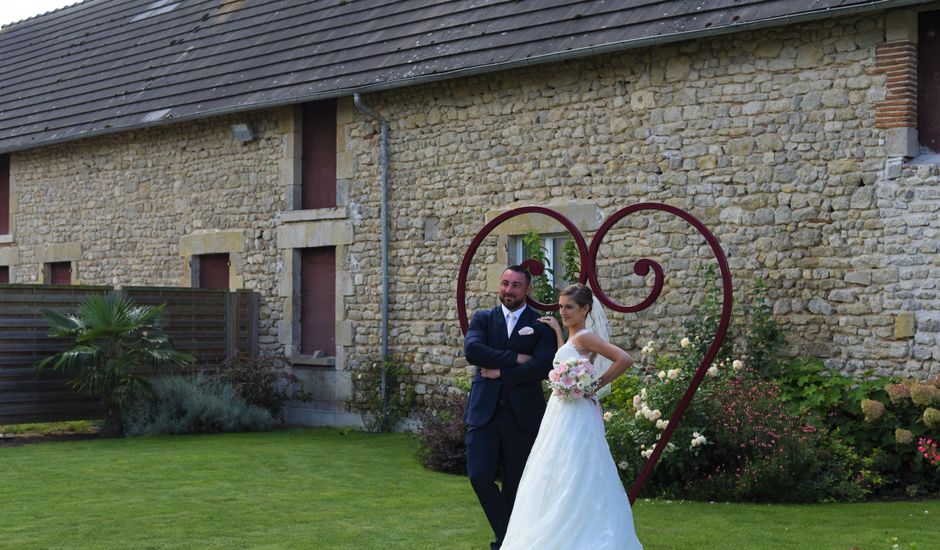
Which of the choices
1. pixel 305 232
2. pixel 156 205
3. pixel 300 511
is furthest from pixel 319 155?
pixel 300 511

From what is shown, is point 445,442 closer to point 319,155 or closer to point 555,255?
point 555,255

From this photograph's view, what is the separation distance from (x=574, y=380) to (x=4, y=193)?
661 inches

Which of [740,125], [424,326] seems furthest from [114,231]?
[740,125]

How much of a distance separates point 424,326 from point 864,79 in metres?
5.96

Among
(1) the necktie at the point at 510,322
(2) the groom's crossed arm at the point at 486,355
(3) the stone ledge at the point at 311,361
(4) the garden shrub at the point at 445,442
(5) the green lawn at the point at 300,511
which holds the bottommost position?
(5) the green lawn at the point at 300,511

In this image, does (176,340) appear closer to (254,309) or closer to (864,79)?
(254,309)

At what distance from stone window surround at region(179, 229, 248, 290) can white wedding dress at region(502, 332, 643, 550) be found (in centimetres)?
1054

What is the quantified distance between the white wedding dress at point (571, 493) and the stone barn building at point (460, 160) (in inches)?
195

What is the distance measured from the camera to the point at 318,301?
15711 millimetres

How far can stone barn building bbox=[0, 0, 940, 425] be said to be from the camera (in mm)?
10602

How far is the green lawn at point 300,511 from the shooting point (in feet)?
25.3

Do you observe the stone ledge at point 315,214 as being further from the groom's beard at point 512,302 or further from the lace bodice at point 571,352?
the lace bodice at point 571,352

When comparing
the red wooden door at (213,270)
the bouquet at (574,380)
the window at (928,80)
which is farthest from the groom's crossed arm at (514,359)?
the red wooden door at (213,270)

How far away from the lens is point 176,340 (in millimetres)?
15312
